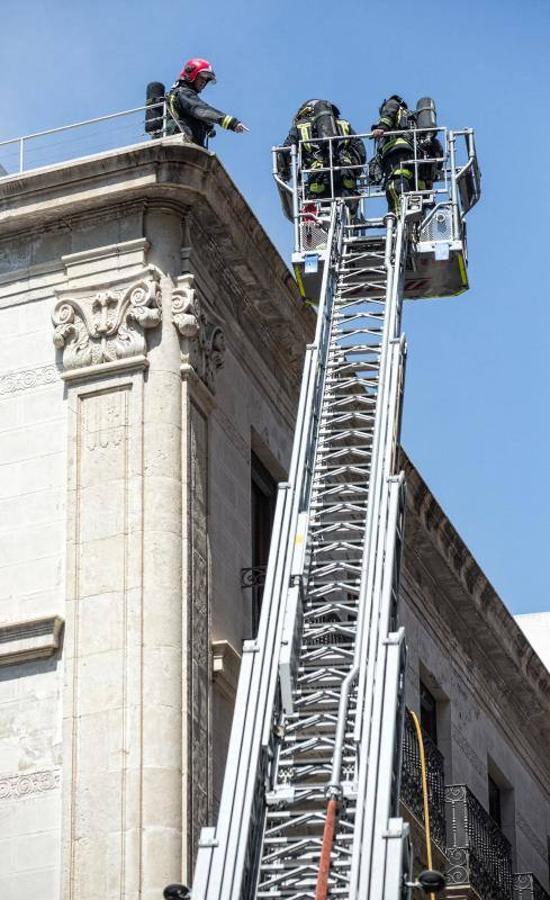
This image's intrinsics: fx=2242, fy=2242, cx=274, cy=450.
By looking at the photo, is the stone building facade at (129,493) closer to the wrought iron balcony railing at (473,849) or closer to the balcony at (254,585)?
the balcony at (254,585)

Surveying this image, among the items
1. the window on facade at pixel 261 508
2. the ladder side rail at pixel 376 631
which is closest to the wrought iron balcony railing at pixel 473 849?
the window on facade at pixel 261 508

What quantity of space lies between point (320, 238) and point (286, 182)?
4.49ft

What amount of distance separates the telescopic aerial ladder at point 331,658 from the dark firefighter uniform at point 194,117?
64.1 inches

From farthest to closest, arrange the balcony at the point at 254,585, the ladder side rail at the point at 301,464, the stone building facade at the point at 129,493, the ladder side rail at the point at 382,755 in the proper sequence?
the balcony at the point at 254,585 < the stone building facade at the point at 129,493 < the ladder side rail at the point at 301,464 < the ladder side rail at the point at 382,755

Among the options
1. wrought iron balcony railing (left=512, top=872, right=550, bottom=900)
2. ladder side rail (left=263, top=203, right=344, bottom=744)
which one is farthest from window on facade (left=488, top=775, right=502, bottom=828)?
ladder side rail (left=263, top=203, right=344, bottom=744)

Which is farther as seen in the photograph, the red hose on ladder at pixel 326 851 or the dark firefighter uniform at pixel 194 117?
the dark firefighter uniform at pixel 194 117

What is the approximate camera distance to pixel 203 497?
73.8ft

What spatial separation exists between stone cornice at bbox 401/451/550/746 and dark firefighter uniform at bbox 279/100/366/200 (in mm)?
5359

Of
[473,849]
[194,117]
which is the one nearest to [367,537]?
[194,117]

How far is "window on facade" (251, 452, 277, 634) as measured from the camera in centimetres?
2478

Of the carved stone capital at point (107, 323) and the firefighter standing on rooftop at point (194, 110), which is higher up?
the firefighter standing on rooftop at point (194, 110)

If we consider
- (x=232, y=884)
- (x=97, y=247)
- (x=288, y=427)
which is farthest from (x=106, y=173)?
(x=232, y=884)

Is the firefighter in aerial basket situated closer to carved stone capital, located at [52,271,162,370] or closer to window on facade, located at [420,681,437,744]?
carved stone capital, located at [52,271,162,370]

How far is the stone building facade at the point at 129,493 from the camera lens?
20.6m
